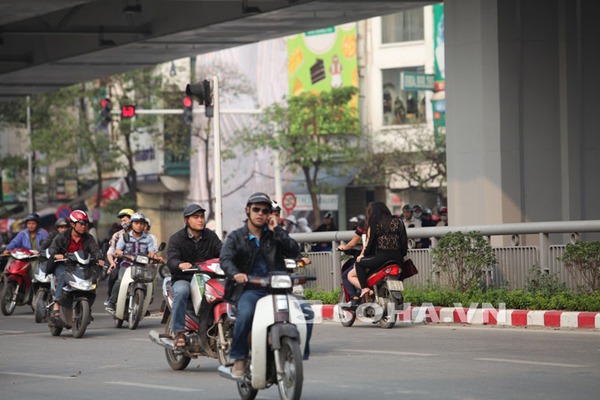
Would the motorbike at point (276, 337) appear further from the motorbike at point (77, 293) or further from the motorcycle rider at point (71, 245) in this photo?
the motorcycle rider at point (71, 245)

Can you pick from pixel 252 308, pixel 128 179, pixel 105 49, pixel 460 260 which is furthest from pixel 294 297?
pixel 128 179

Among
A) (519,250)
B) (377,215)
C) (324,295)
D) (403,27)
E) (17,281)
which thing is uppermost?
(403,27)

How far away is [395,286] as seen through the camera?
57.7 ft

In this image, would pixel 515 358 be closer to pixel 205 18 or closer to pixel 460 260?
pixel 460 260

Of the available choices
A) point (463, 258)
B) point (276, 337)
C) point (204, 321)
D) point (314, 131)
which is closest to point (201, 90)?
point (463, 258)

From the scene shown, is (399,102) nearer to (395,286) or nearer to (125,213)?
(125,213)

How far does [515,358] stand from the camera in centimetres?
1323

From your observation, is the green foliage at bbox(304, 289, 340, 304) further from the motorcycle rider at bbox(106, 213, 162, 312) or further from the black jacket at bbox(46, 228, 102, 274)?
the black jacket at bbox(46, 228, 102, 274)

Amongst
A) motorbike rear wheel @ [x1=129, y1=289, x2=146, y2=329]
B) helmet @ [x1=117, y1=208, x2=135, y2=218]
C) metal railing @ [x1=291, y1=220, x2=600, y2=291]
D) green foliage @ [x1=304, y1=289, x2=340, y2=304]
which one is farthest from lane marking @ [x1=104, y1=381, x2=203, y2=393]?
helmet @ [x1=117, y1=208, x2=135, y2=218]

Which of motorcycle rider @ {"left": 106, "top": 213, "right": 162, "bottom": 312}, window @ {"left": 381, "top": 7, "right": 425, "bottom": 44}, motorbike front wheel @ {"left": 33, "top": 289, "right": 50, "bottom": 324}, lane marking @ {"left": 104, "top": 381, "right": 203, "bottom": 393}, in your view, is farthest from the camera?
window @ {"left": 381, "top": 7, "right": 425, "bottom": 44}

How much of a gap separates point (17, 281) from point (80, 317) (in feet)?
22.6

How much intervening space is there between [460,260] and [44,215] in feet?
163

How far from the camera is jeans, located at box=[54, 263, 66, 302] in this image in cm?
1800

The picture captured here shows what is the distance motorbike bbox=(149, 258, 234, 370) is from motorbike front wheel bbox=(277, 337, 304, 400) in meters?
1.74
